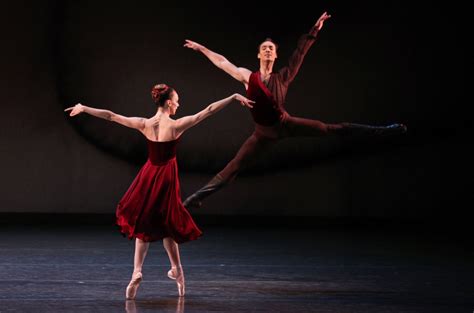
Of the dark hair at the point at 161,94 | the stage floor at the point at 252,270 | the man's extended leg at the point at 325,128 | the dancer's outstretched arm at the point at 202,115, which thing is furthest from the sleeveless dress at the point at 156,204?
the man's extended leg at the point at 325,128

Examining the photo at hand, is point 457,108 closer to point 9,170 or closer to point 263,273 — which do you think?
point 263,273

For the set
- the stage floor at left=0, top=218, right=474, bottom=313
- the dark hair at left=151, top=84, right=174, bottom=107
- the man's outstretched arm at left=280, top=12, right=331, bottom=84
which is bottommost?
the stage floor at left=0, top=218, right=474, bottom=313

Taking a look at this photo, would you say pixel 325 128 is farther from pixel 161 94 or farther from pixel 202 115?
pixel 161 94

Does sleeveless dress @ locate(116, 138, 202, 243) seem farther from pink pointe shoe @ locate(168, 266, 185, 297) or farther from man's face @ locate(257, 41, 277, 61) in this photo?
man's face @ locate(257, 41, 277, 61)

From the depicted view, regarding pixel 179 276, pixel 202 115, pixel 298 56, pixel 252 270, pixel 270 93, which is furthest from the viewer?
pixel 252 270

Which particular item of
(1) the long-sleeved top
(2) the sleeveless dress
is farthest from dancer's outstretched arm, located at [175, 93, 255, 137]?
(1) the long-sleeved top

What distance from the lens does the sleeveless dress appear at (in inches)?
165

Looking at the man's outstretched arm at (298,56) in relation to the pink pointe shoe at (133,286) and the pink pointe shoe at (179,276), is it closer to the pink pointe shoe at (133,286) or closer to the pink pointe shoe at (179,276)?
the pink pointe shoe at (179,276)

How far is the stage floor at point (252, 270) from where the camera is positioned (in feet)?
13.7

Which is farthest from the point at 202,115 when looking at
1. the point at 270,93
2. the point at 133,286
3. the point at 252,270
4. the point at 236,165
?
the point at 252,270

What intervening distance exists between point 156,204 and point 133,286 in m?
0.42

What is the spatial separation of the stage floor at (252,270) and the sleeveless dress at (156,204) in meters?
0.35

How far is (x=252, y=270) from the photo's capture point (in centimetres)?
533

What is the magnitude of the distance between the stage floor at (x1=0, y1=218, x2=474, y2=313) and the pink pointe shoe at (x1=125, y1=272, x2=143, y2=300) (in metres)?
0.04
